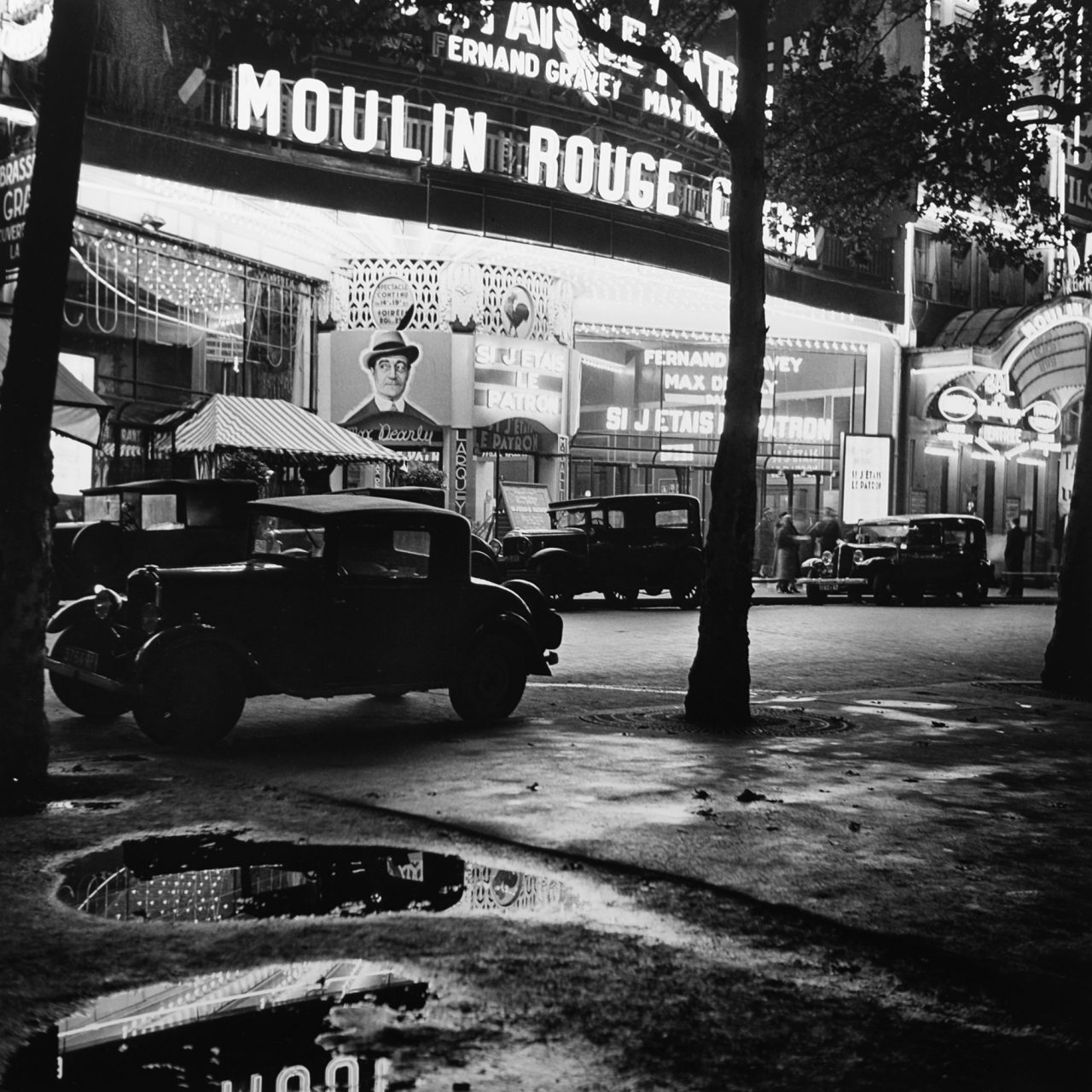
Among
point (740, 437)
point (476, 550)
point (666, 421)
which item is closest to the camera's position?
point (740, 437)

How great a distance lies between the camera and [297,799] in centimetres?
732

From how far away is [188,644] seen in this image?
28.7 ft

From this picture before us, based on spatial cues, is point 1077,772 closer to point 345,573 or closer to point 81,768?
point 345,573

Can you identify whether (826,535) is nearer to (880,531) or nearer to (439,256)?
(880,531)

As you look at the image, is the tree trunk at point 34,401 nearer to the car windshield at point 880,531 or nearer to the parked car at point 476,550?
the parked car at point 476,550

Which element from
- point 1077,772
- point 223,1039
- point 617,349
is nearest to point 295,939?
point 223,1039

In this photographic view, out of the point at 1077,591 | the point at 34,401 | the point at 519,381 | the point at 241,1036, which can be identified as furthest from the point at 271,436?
the point at 241,1036

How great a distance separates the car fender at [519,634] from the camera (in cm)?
1033

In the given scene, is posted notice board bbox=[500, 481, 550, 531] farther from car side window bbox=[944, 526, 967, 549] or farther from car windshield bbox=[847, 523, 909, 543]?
car side window bbox=[944, 526, 967, 549]

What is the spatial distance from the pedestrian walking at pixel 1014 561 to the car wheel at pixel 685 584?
11.7 metres

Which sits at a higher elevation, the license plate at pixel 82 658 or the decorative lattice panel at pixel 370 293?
the decorative lattice panel at pixel 370 293

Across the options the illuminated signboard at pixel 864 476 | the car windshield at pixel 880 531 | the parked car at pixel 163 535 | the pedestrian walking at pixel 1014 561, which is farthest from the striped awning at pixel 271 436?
the pedestrian walking at pixel 1014 561

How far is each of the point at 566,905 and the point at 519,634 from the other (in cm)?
510

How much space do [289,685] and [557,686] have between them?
13.0ft
